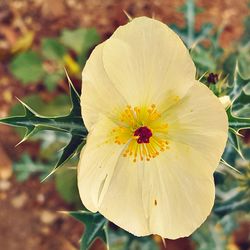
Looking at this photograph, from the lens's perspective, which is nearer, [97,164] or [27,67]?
[97,164]

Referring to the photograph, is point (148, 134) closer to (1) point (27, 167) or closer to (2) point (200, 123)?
(2) point (200, 123)

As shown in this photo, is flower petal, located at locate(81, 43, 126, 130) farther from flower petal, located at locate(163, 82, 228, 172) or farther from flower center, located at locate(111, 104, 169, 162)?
flower petal, located at locate(163, 82, 228, 172)

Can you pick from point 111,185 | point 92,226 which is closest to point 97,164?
point 111,185

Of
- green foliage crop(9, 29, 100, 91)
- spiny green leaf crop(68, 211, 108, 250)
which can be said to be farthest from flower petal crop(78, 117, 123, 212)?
green foliage crop(9, 29, 100, 91)

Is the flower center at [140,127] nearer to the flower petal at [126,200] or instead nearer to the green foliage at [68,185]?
the flower petal at [126,200]

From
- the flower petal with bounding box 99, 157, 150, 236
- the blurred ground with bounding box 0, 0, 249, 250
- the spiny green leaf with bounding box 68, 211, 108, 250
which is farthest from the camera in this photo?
the blurred ground with bounding box 0, 0, 249, 250

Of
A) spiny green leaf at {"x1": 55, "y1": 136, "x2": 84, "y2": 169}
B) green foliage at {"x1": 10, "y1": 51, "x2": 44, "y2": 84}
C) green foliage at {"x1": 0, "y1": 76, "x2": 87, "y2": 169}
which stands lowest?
green foliage at {"x1": 10, "y1": 51, "x2": 44, "y2": 84}

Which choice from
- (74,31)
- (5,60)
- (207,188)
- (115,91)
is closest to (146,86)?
(115,91)
